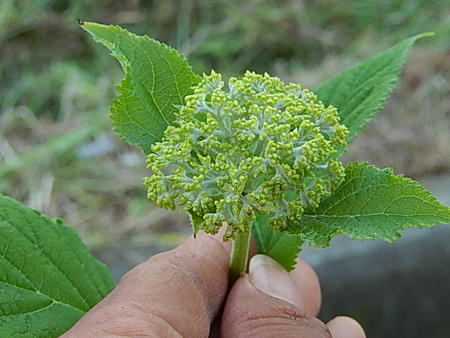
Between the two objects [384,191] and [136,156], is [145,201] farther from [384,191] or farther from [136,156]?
[384,191]

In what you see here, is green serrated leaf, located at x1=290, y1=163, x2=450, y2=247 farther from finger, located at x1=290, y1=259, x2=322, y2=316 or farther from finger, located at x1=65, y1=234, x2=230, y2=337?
finger, located at x1=290, y1=259, x2=322, y2=316

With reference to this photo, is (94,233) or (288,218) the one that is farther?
(94,233)

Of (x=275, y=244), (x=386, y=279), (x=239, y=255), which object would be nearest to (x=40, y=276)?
(x=239, y=255)

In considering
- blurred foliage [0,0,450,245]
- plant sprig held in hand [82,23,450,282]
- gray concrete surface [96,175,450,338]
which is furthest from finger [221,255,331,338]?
blurred foliage [0,0,450,245]

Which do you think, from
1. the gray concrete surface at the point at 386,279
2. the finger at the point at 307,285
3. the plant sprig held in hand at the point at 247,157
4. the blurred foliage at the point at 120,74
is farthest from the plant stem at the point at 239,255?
the blurred foliage at the point at 120,74

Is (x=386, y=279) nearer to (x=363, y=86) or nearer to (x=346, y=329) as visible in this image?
(x=346, y=329)

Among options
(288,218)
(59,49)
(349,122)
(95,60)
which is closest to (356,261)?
(349,122)
